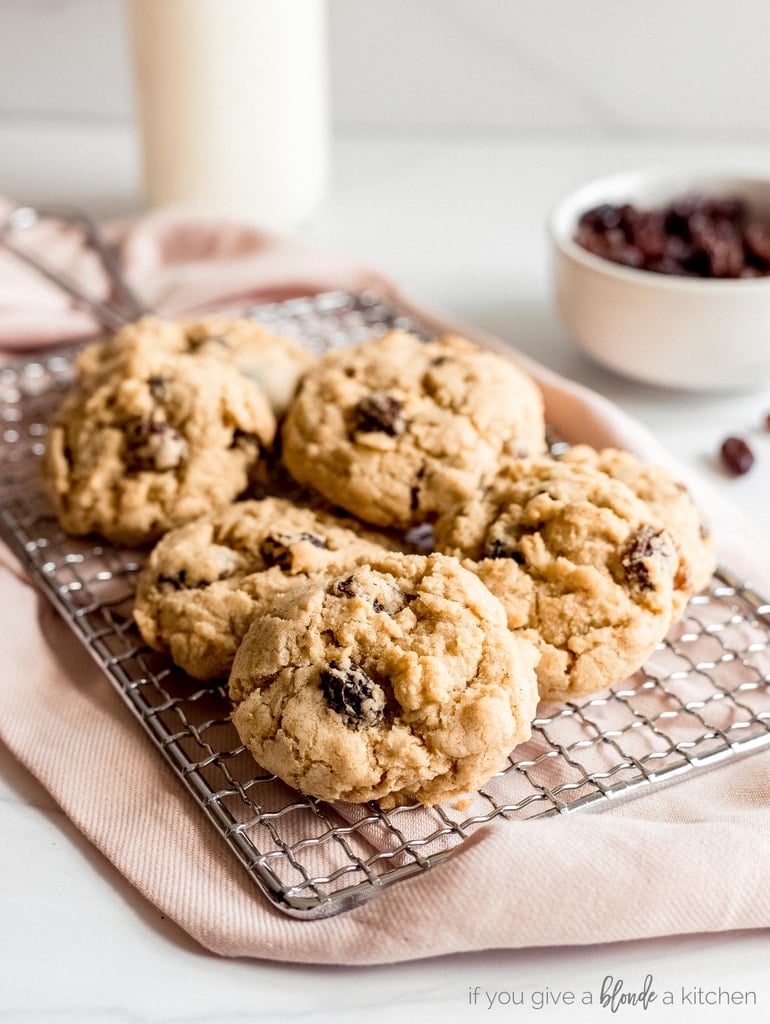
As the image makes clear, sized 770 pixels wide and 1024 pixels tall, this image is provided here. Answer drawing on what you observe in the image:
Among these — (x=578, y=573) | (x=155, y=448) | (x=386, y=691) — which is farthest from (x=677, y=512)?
(x=155, y=448)

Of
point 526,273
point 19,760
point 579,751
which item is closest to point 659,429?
point 526,273

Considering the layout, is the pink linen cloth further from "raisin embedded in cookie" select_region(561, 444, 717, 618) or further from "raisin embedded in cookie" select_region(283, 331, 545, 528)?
"raisin embedded in cookie" select_region(283, 331, 545, 528)

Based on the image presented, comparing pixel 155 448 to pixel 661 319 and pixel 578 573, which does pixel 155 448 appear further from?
pixel 661 319

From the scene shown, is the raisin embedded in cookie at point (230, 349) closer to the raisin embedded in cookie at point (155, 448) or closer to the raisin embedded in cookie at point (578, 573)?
the raisin embedded in cookie at point (155, 448)

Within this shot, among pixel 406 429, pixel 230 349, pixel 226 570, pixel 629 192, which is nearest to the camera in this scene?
pixel 226 570

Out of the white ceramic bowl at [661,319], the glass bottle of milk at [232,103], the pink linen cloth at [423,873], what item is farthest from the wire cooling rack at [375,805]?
the glass bottle of milk at [232,103]

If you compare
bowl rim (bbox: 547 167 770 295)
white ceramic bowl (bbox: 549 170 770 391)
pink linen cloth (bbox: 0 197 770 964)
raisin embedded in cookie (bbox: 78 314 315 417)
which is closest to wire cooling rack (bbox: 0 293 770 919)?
pink linen cloth (bbox: 0 197 770 964)
